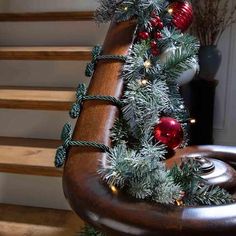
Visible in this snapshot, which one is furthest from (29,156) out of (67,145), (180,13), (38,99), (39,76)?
(180,13)

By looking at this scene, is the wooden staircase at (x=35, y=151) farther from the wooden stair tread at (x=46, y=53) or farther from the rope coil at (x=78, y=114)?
the rope coil at (x=78, y=114)

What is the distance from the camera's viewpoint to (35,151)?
1.38 m

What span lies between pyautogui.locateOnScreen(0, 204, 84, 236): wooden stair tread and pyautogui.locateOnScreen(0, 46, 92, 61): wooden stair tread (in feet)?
2.20

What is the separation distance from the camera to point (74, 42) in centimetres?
180

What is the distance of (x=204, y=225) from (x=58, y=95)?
3.48 ft

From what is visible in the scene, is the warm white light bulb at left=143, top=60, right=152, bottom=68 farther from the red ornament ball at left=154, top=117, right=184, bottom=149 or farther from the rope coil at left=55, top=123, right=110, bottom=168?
the rope coil at left=55, top=123, right=110, bottom=168

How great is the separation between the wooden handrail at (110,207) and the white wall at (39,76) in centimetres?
63

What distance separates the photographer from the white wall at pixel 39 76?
55.7 inches

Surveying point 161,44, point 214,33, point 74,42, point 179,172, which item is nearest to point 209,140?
point 214,33

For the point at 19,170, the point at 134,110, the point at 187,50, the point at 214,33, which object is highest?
the point at 214,33

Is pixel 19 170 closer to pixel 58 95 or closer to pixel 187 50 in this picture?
pixel 58 95

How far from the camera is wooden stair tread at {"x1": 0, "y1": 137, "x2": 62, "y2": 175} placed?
1271mm

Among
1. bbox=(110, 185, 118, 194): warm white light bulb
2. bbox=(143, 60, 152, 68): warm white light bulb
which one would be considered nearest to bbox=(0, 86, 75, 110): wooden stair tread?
bbox=(143, 60, 152, 68): warm white light bulb

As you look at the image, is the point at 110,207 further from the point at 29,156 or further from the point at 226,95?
the point at 226,95
